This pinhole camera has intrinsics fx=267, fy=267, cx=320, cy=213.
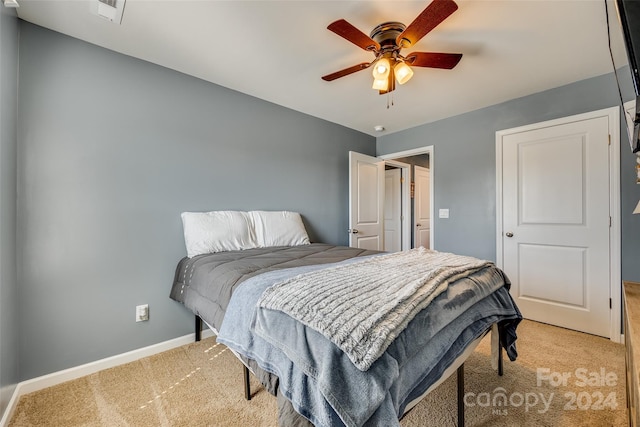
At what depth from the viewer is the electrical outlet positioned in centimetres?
209

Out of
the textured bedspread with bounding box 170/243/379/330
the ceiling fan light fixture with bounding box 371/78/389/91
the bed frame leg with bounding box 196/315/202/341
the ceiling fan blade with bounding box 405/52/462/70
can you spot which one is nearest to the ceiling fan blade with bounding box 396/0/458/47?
the ceiling fan blade with bounding box 405/52/462/70

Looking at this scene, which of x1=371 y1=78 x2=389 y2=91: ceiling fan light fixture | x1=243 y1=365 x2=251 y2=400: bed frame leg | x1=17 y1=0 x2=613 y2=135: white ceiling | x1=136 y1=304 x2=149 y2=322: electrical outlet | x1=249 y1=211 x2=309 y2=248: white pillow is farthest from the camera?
x1=249 y1=211 x2=309 y2=248: white pillow

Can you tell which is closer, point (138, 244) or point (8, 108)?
point (8, 108)

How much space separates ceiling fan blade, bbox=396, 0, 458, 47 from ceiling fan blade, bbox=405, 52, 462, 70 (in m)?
0.12

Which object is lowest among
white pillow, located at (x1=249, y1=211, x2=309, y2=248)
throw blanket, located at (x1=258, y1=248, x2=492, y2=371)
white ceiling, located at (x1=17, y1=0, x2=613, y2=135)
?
throw blanket, located at (x1=258, y1=248, x2=492, y2=371)

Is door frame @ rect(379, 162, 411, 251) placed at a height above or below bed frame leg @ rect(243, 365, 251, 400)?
above

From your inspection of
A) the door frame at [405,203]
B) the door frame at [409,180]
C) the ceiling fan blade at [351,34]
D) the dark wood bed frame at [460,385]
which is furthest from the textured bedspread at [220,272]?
the door frame at [405,203]

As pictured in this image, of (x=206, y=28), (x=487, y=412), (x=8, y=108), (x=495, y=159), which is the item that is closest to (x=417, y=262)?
(x=487, y=412)

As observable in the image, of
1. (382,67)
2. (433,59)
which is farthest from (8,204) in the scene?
(433,59)

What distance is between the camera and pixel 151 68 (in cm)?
221

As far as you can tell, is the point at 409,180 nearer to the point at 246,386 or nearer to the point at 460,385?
the point at 460,385

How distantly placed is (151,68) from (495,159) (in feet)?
11.6

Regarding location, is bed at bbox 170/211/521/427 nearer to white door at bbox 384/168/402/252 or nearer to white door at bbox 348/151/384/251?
white door at bbox 348/151/384/251

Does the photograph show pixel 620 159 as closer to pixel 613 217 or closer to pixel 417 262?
pixel 613 217
